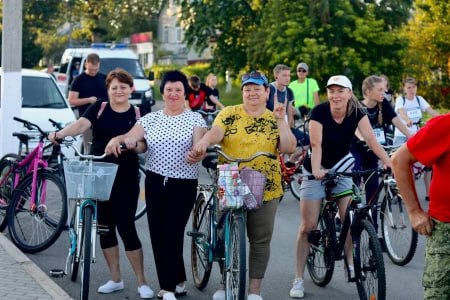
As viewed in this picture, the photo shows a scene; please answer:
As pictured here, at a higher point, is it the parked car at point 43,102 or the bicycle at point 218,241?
the parked car at point 43,102

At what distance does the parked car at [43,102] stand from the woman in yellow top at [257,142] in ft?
28.4

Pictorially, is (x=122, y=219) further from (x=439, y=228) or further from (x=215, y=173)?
(x=439, y=228)

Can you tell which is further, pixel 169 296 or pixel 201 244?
pixel 201 244

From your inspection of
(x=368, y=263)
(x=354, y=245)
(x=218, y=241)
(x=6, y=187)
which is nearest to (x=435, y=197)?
(x=368, y=263)

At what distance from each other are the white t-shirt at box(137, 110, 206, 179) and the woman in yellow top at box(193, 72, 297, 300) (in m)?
0.25

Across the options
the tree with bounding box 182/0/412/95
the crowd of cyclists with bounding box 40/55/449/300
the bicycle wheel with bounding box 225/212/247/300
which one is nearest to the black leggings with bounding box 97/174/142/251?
the crowd of cyclists with bounding box 40/55/449/300

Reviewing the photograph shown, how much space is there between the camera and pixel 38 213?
9.59m

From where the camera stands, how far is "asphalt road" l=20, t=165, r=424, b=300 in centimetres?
823

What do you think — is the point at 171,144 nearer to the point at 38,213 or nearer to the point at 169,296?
the point at 169,296

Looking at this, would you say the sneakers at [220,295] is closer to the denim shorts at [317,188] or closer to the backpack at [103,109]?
the denim shorts at [317,188]

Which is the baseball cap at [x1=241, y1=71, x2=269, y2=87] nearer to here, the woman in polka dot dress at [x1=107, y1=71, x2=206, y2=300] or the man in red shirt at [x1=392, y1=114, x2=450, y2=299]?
the woman in polka dot dress at [x1=107, y1=71, x2=206, y2=300]

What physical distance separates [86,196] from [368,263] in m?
2.25

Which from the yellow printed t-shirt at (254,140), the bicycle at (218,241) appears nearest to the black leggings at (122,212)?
the bicycle at (218,241)

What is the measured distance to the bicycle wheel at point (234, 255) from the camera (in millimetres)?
6914
